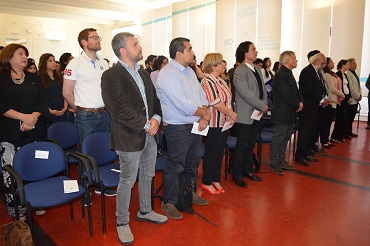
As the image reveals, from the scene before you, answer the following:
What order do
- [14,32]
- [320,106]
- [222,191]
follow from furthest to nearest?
1. [14,32]
2. [320,106]
3. [222,191]

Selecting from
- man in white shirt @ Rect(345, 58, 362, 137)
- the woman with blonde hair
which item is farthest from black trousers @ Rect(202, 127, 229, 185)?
man in white shirt @ Rect(345, 58, 362, 137)

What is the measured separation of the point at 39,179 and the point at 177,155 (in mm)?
1164

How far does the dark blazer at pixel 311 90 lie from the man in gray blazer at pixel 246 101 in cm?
107

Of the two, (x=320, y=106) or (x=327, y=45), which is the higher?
(x=327, y=45)

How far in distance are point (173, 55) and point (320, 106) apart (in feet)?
9.80

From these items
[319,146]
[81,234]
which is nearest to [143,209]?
[81,234]

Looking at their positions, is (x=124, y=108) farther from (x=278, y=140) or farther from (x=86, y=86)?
(x=278, y=140)

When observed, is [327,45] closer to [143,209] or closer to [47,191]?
[143,209]

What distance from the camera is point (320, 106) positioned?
4.77 metres

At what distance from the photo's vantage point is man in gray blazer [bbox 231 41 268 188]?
346 centimetres

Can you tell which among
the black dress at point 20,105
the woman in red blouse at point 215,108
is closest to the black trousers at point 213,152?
the woman in red blouse at point 215,108

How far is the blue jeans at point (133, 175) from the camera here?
2354 millimetres

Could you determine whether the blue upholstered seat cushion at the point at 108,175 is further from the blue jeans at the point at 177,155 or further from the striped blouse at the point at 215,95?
the striped blouse at the point at 215,95

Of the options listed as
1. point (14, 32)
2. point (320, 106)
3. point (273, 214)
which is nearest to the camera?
point (273, 214)
